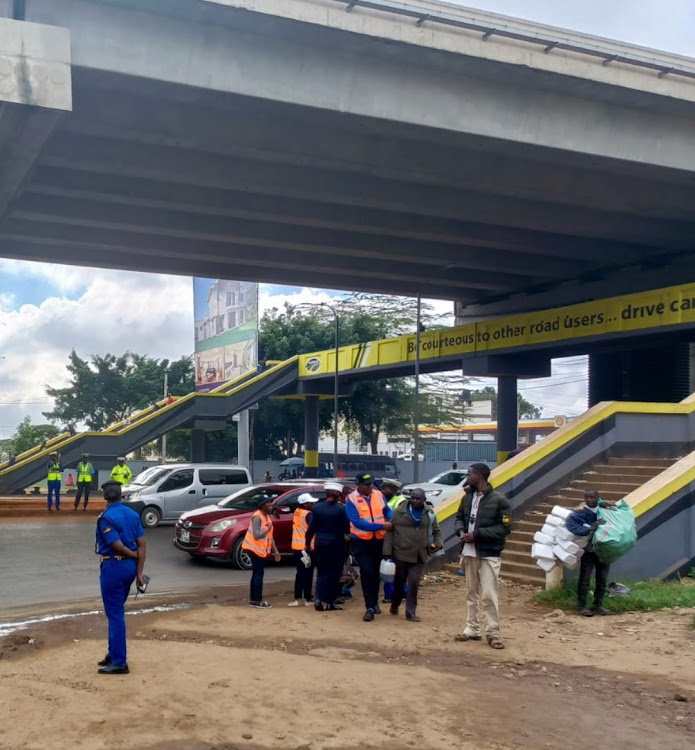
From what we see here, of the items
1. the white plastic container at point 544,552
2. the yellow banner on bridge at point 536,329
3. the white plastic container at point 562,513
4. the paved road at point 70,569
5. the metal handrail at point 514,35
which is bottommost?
the paved road at point 70,569

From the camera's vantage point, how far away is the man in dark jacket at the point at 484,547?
9117 mm

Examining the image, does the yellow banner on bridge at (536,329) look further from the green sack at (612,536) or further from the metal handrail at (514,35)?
the green sack at (612,536)

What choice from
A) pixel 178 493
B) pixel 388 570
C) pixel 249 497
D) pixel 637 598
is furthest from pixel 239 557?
pixel 178 493

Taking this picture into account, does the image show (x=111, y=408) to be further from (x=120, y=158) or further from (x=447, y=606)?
(x=447, y=606)

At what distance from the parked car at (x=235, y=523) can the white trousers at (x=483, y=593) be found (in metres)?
5.77

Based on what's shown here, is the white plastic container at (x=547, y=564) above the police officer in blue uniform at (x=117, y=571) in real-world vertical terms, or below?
below

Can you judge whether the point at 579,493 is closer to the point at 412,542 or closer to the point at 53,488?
the point at 412,542

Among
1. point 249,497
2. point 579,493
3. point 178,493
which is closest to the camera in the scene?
point 579,493

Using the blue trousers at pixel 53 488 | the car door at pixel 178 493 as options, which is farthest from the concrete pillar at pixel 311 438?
the car door at pixel 178 493

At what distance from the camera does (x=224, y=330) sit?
1729 inches

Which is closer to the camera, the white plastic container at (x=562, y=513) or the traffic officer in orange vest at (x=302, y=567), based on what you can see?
the white plastic container at (x=562, y=513)

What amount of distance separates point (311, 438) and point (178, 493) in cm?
1974

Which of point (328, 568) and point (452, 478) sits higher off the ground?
point (452, 478)

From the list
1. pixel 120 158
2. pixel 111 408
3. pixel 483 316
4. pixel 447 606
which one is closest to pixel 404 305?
pixel 483 316
